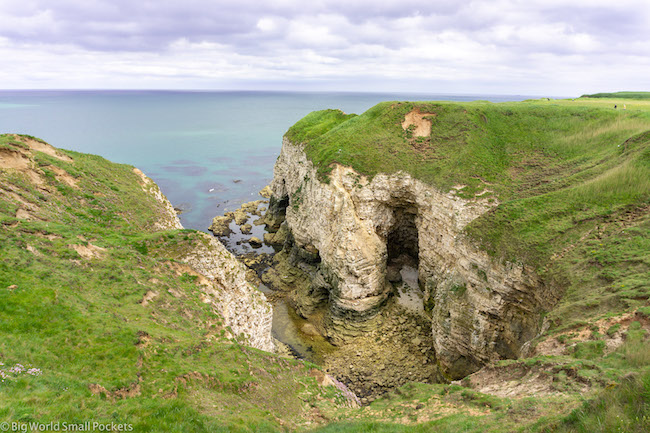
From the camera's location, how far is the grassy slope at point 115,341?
10.3 metres

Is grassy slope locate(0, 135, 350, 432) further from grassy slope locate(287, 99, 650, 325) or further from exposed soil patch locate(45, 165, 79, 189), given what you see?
grassy slope locate(287, 99, 650, 325)

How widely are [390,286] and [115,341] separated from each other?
28.6 metres

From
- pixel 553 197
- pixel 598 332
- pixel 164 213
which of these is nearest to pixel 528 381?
pixel 598 332

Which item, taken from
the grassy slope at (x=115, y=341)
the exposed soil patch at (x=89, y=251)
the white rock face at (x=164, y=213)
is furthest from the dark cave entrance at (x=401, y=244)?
the exposed soil patch at (x=89, y=251)

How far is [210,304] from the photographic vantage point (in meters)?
20.6

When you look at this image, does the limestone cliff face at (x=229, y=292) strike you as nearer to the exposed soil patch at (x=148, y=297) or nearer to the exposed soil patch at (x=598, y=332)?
the exposed soil patch at (x=148, y=297)

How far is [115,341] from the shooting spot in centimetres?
1341

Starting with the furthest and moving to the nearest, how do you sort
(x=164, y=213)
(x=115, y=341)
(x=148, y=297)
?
(x=164, y=213)
(x=148, y=297)
(x=115, y=341)

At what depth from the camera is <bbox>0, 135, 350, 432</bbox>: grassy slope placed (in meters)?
10.3

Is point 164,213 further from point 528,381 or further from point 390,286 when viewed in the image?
point 528,381

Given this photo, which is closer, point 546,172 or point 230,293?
point 230,293

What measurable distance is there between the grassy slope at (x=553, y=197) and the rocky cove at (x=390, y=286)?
5.68 ft

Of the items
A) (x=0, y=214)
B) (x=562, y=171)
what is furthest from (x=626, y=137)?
(x=0, y=214)

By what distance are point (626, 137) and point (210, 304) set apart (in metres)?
39.3
